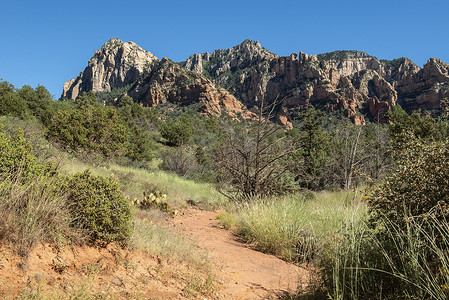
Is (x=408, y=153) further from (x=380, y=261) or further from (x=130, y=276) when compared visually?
(x=130, y=276)

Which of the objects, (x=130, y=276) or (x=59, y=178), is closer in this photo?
(x=130, y=276)

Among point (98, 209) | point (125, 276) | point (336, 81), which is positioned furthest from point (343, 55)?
point (125, 276)

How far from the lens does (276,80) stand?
4505 inches

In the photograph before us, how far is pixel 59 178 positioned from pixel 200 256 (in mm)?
2456

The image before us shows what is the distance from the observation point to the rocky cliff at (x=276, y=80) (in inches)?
3629

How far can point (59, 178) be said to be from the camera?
3.98m

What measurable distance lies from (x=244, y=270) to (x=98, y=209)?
8.15 feet

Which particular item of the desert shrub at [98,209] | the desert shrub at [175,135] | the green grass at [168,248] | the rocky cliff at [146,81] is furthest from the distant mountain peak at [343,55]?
the desert shrub at [98,209]

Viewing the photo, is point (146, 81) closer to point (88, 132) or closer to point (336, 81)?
point (336, 81)

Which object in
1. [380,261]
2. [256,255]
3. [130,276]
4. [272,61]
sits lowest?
[256,255]

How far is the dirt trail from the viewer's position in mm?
3613

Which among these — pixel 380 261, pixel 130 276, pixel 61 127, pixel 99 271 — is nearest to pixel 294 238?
pixel 380 261

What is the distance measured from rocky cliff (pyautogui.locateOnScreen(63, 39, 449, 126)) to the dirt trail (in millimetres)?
63382

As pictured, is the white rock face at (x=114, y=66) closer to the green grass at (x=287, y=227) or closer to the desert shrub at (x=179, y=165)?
the desert shrub at (x=179, y=165)
